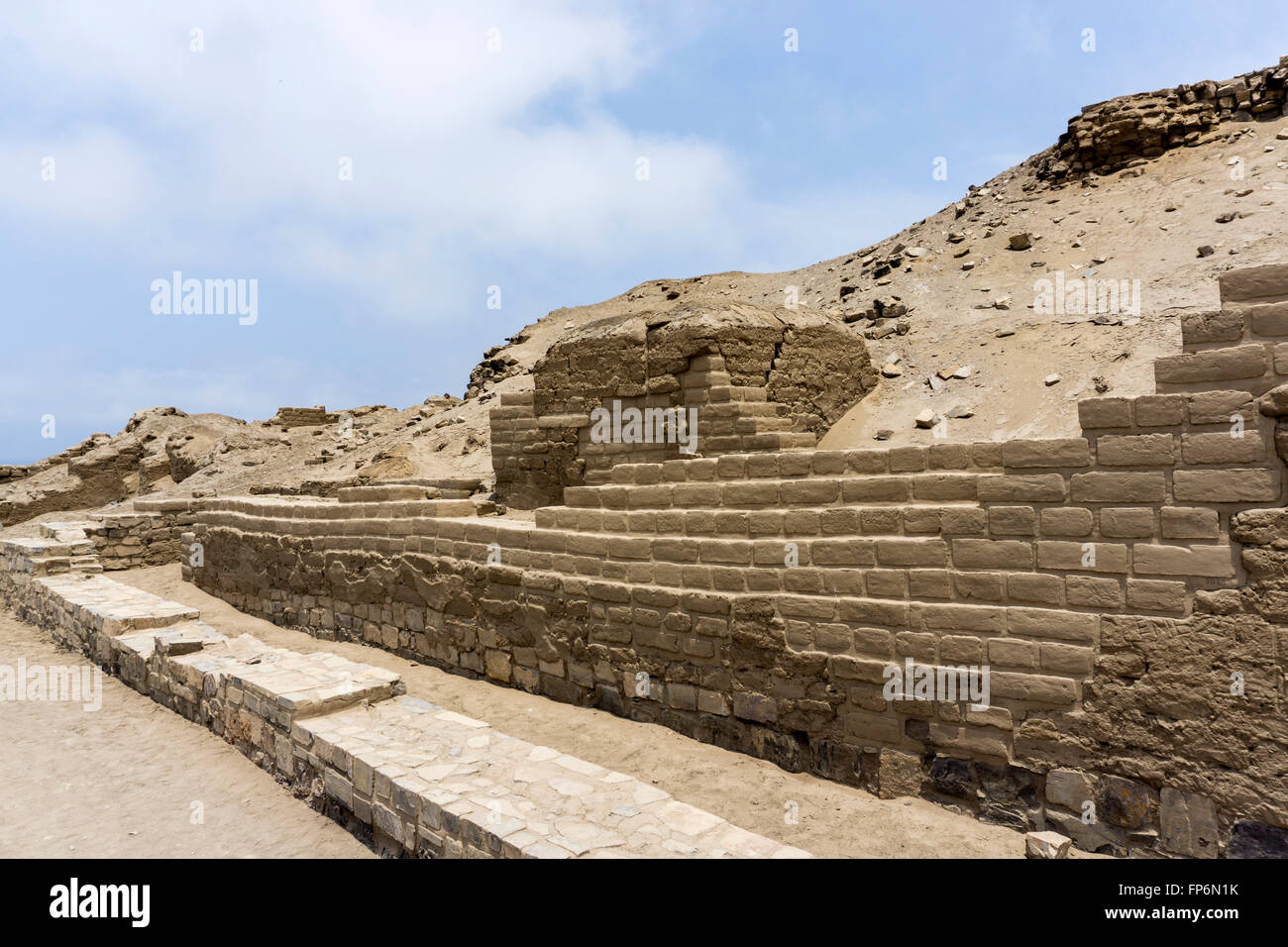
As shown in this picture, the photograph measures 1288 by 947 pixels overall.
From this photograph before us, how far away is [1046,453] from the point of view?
4520mm

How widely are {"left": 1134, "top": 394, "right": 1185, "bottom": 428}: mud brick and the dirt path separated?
249 centimetres

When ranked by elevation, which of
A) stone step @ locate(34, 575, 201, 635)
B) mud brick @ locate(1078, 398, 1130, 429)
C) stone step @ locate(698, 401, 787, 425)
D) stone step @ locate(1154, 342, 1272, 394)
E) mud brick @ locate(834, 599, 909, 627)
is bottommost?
stone step @ locate(34, 575, 201, 635)

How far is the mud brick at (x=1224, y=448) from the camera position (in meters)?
3.98

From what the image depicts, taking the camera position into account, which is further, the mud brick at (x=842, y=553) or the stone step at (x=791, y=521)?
the mud brick at (x=842, y=553)

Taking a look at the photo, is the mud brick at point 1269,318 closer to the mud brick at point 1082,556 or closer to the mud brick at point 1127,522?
the mud brick at point 1127,522

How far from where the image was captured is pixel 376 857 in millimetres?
4426

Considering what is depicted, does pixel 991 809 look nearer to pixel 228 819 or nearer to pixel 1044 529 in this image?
pixel 1044 529

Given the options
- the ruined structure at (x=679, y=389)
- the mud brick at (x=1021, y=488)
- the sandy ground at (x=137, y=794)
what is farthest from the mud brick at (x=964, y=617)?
the sandy ground at (x=137, y=794)

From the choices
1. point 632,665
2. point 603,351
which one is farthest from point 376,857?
point 603,351

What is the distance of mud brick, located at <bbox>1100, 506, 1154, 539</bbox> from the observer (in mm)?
4195

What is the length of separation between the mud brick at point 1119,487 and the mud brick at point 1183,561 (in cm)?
28

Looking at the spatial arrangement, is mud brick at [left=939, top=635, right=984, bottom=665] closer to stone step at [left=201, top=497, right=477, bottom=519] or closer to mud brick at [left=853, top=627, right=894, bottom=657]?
mud brick at [left=853, top=627, right=894, bottom=657]

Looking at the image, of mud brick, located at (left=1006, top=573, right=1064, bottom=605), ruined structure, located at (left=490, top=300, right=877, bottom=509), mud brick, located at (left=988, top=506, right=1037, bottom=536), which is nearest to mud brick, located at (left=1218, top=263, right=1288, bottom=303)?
mud brick, located at (left=988, top=506, right=1037, bottom=536)
